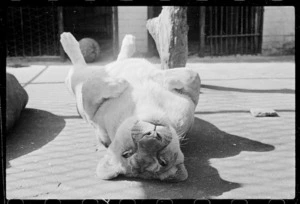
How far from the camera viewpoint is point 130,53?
398cm

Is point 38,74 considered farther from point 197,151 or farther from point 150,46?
point 197,151

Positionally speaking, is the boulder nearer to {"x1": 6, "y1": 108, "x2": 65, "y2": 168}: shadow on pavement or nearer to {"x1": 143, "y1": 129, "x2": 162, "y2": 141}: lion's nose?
{"x1": 6, "y1": 108, "x2": 65, "y2": 168}: shadow on pavement

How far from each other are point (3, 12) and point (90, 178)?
1.36 meters

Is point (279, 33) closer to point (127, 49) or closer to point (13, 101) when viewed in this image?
point (127, 49)

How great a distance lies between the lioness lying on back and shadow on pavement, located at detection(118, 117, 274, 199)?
0.27 feet

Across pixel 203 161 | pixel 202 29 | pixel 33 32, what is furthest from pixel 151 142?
pixel 33 32

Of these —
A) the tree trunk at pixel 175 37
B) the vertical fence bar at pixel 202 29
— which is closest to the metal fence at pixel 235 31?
the vertical fence bar at pixel 202 29

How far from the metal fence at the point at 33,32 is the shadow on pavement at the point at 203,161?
6728 millimetres

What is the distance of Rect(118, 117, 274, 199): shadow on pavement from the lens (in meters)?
2.31

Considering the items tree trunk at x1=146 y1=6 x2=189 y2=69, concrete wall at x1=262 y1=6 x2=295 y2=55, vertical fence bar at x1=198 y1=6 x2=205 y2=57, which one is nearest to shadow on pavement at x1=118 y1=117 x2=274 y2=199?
tree trunk at x1=146 y1=6 x2=189 y2=69

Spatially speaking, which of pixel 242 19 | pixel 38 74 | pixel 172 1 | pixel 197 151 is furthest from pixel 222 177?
pixel 242 19

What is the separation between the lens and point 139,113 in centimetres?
252

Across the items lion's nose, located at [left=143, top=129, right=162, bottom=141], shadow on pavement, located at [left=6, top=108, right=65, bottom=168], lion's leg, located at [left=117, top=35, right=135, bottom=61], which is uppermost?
lion's leg, located at [left=117, top=35, right=135, bottom=61]

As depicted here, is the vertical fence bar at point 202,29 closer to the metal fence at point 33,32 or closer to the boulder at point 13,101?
the metal fence at point 33,32
